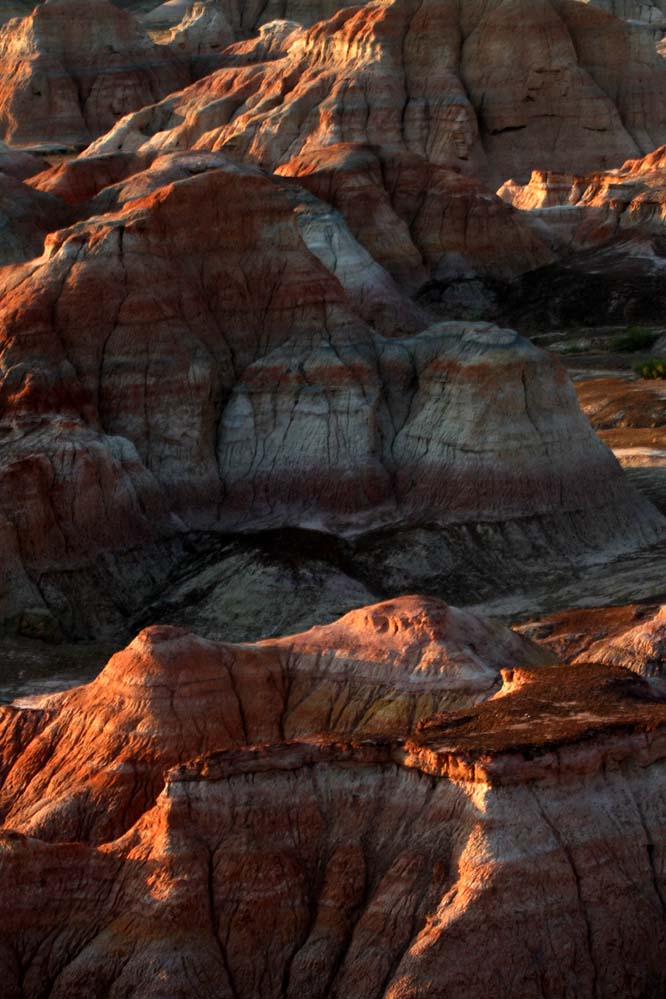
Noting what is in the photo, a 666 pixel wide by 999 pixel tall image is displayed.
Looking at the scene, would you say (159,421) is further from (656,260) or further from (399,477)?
(656,260)

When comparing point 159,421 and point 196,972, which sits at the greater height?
point 196,972

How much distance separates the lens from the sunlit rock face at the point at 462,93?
3268 inches

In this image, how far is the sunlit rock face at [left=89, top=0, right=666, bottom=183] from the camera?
83000mm

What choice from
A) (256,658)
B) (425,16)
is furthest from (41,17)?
(256,658)

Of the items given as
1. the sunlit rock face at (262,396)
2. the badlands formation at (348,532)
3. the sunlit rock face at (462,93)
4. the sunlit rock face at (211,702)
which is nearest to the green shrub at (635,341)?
the badlands formation at (348,532)

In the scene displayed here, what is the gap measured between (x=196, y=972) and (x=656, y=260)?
5330 centimetres

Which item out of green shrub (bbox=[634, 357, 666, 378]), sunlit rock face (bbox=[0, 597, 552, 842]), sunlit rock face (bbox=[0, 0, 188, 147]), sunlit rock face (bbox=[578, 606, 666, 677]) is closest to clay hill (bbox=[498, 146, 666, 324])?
green shrub (bbox=[634, 357, 666, 378])

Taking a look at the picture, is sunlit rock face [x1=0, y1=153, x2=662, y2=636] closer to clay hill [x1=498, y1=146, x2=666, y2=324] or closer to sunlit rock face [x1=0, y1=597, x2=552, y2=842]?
sunlit rock face [x1=0, y1=597, x2=552, y2=842]

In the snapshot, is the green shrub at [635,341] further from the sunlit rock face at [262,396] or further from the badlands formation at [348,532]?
the sunlit rock face at [262,396]

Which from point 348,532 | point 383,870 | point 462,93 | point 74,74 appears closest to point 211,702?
point 383,870

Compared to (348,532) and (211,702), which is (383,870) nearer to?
(211,702)

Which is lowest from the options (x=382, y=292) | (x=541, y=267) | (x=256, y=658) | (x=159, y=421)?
(x=541, y=267)

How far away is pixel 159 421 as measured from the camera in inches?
1592

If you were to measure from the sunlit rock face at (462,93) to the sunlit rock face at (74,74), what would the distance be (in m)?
15.1
